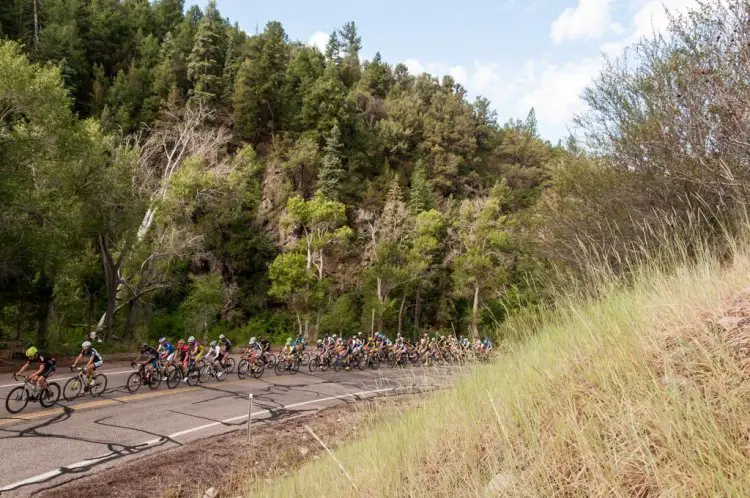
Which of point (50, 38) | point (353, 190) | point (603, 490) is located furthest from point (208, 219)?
point (603, 490)

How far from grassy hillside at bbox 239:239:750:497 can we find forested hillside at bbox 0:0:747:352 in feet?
3.75

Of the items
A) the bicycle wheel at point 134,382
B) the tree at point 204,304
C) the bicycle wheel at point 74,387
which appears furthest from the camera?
the tree at point 204,304

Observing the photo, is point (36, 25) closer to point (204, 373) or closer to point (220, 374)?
point (204, 373)

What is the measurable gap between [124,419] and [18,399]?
2.86 metres

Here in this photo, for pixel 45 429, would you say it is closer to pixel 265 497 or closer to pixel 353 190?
pixel 265 497

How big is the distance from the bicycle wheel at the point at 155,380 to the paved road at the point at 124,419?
239mm

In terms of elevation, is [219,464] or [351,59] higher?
[351,59]

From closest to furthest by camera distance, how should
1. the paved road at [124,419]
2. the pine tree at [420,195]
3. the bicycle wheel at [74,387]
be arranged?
1. the paved road at [124,419]
2. the bicycle wheel at [74,387]
3. the pine tree at [420,195]

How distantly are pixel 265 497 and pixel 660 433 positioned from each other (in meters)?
3.52

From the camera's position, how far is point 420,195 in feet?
164

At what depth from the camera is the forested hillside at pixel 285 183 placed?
11379 millimetres

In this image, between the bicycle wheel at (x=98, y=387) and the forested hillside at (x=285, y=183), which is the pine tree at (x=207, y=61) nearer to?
the forested hillside at (x=285, y=183)

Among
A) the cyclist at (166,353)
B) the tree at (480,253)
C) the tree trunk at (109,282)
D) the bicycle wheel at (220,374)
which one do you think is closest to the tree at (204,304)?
the tree trunk at (109,282)

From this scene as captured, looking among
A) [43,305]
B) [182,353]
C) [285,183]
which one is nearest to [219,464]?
[182,353]
